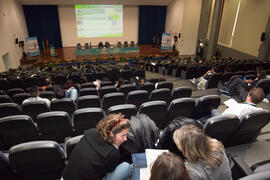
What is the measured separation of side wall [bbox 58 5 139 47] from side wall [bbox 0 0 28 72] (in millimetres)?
3175

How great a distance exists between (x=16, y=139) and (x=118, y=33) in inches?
600

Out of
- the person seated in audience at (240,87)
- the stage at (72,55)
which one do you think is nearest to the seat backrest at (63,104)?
the person seated in audience at (240,87)

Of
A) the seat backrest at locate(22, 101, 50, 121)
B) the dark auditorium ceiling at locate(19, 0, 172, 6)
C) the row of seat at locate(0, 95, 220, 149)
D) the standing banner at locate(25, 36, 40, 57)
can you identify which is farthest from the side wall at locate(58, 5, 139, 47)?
the row of seat at locate(0, 95, 220, 149)

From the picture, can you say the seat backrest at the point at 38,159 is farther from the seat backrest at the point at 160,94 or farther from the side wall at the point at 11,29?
the side wall at the point at 11,29

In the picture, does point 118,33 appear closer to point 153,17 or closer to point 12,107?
point 153,17

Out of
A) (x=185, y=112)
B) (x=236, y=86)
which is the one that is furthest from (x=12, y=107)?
(x=236, y=86)

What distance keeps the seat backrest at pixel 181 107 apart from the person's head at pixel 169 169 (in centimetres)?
204

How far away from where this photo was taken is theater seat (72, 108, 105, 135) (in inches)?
117

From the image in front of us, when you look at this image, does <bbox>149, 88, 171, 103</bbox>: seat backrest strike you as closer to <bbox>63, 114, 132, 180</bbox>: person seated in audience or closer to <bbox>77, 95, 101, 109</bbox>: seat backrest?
<bbox>77, 95, 101, 109</bbox>: seat backrest

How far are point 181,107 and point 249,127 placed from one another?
110 cm

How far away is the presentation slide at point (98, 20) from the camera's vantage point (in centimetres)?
1540

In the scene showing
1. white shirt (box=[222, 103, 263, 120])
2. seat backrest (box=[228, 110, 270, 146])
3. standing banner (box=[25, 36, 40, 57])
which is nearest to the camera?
seat backrest (box=[228, 110, 270, 146])

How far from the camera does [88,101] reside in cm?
381

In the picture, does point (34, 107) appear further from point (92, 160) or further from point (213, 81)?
point (213, 81)
